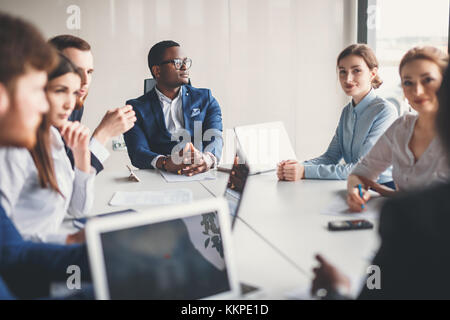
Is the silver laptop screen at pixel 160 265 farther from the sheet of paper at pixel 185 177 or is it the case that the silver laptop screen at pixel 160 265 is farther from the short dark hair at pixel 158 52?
the short dark hair at pixel 158 52

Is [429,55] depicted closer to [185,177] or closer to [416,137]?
[416,137]

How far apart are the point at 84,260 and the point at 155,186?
3.57 ft

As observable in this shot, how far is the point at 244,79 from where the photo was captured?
4.77 metres

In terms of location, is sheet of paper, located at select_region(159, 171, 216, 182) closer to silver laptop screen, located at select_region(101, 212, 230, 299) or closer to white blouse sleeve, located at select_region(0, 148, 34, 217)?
white blouse sleeve, located at select_region(0, 148, 34, 217)

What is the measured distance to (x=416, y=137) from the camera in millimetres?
1886

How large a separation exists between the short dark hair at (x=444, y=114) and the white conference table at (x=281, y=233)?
1.40 feet

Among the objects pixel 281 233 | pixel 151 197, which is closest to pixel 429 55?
pixel 281 233

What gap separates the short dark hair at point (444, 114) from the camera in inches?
29.7

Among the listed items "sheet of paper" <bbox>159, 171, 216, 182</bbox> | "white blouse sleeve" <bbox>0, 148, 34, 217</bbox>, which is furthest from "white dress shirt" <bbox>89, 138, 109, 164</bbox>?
"white blouse sleeve" <bbox>0, 148, 34, 217</bbox>

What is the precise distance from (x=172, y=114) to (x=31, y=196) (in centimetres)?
182
